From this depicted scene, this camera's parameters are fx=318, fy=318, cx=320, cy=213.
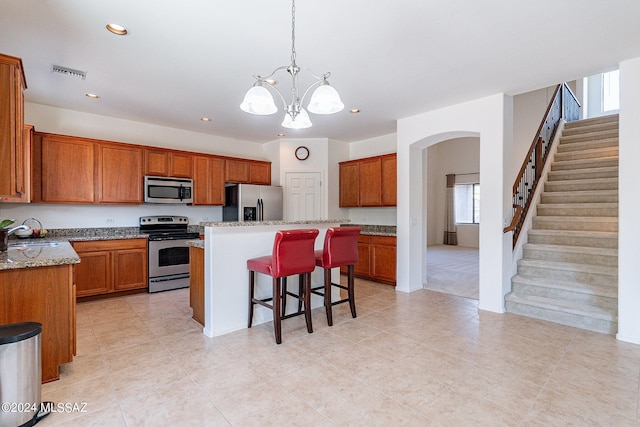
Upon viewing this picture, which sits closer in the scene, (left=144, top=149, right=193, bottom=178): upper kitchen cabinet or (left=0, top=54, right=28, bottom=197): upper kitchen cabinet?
(left=0, top=54, right=28, bottom=197): upper kitchen cabinet

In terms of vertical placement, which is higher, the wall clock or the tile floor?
the wall clock

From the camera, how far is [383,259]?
5.32 m

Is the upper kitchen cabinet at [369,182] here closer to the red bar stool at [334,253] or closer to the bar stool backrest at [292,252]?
the red bar stool at [334,253]

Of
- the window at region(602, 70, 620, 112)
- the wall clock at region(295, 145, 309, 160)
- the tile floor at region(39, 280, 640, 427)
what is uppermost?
the window at region(602, 70, 620, 112)

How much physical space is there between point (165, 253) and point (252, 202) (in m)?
1.66

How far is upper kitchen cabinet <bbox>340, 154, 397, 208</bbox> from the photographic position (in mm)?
5492

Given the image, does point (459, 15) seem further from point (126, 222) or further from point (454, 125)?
point (126, 222)

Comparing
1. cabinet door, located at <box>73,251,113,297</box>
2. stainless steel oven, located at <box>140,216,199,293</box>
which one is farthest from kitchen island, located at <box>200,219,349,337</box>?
cabinet door, located at <box>73,251,113,297</box>

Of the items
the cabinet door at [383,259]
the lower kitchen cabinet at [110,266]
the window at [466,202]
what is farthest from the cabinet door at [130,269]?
the window at [466,202]

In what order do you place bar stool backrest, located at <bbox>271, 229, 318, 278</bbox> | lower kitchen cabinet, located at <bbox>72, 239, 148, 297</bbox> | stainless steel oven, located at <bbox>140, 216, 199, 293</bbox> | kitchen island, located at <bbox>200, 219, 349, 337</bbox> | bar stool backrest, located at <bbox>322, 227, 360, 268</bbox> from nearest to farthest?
1. bar stool backrest, located at <bbox>271, 229, 318, 278</bbox>
2. kitchen island, located at <bbox>200, 219, 349, 337</bbox>
3. bar stool backrest, located at <bbox>322, 227, 360, 268</bbox>
4. lower kitchen cabinet, located at <bbox>72, 239, 148, 297</bbox>
5. stainless steel oven, located at <bbox>140, 216, 199, 293</bbox>

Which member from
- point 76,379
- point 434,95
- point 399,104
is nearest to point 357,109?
point 399,104

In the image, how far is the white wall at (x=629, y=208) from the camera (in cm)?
298

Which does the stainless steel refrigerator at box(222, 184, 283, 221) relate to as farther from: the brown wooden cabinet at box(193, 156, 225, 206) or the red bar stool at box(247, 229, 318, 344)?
the red bar stool at box(247, 229, 318, 344)

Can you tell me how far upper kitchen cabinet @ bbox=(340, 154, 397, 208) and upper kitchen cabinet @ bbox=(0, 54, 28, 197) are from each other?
15.2 feet
